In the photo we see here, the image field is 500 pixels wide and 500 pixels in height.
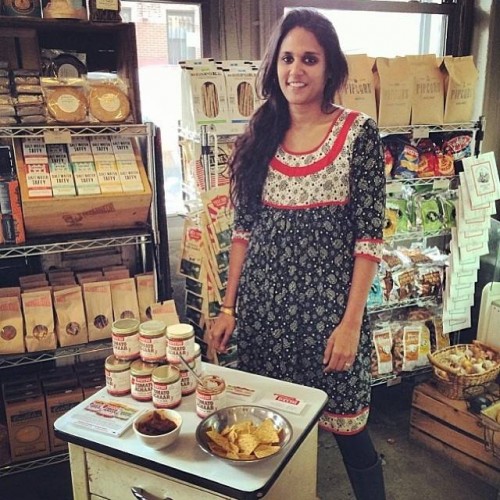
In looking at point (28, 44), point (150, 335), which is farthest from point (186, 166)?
point (150, 335)

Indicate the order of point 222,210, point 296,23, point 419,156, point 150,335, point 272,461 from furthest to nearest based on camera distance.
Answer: point 419,156 → point 222,210 → point 296,23 → point 150,335 → point 272,461

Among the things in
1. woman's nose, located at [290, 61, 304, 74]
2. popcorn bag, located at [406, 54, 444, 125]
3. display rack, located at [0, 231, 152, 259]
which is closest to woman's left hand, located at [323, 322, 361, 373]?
woman's nose, located at [290, 61, 304, 74]

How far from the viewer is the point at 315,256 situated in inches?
61.8

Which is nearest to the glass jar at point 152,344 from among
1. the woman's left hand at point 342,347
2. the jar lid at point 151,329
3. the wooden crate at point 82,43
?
the jar lid at point 151,329

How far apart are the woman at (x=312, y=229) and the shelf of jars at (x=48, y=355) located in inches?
25.0

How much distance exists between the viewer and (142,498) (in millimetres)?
1135

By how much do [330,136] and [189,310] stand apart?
116 centimetres

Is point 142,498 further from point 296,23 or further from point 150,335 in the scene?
point 296,23

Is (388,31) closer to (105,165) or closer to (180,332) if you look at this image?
(105,165)

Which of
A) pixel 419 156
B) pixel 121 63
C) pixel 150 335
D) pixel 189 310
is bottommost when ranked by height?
pixel 189 310

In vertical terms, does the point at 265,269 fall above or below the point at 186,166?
below

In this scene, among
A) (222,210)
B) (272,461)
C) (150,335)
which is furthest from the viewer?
(222,210)

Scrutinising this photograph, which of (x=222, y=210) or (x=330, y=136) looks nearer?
(x=330, y=136)

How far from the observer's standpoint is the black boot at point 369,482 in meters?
1.69
